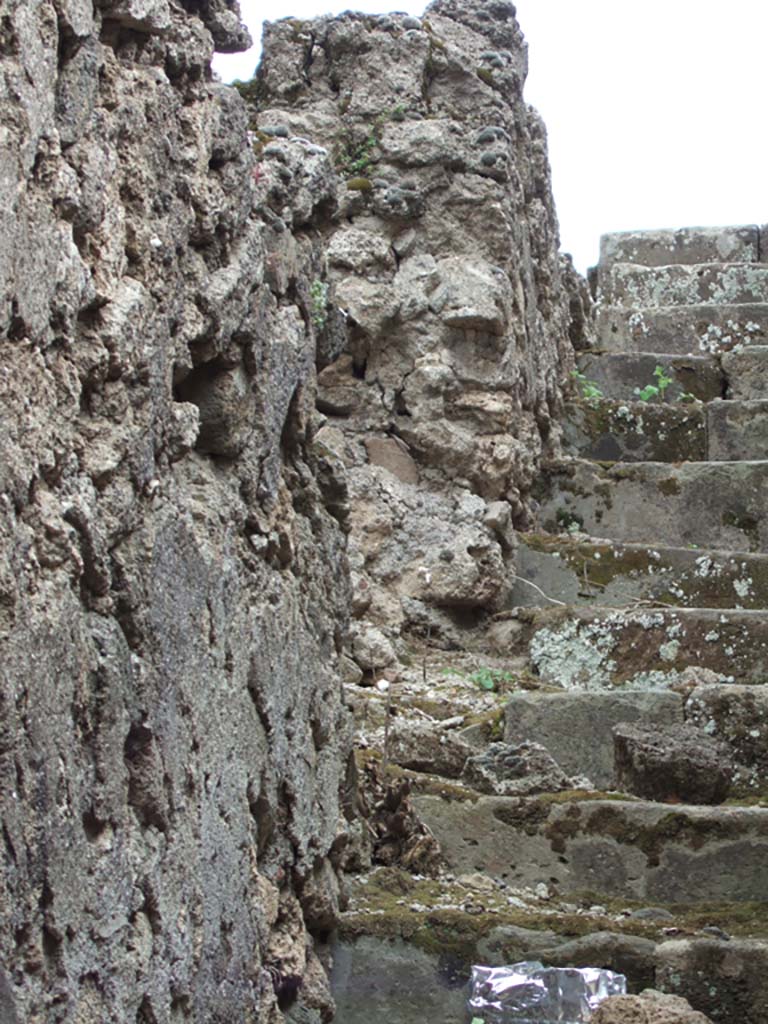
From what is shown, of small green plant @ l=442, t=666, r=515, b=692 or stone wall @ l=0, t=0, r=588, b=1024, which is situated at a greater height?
stone wall @ l=0, t=0, r=588, b=1024

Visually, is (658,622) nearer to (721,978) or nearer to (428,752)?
(428,752)

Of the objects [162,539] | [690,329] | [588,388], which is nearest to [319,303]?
[162,539]

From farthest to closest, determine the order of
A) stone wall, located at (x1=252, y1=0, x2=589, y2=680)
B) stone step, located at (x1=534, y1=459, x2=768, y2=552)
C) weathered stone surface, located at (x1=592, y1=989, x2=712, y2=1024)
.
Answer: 1. stone step, located at (x1=534, y1=459, x2=768, y2=552)
2. stone wall, located at (x1=252, y1=0, x2=589, y2=680)
3. weathered stone surface, located at (x1=592, y1=989, x2=712, y2=1024)

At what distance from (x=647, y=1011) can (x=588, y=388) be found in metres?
5.72

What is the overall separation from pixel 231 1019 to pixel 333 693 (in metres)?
1.32

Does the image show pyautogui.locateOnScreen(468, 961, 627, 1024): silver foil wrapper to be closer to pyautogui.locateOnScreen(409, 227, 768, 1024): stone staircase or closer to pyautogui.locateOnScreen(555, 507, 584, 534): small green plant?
pyautogui.locateOnScreen(409, 227, 768, 1024): stone staircase

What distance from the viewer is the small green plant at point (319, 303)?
509cm

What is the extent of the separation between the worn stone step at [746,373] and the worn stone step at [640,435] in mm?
703

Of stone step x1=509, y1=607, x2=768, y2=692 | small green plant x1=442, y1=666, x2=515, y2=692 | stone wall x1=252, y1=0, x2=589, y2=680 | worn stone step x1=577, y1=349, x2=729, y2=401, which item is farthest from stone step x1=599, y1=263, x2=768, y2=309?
small green plant x1=442, y1=666, x2=515, y2=692

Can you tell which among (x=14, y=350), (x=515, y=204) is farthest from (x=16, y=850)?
(x=515, y=204)

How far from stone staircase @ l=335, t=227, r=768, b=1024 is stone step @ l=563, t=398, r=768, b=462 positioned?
0.01m

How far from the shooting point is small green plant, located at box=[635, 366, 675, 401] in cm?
984

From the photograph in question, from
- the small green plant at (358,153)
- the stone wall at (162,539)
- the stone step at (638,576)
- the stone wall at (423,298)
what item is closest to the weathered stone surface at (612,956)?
the stone wall at (162,539)

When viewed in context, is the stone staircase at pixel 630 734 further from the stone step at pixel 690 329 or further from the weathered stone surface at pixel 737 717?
the stone step at pixel 690 329
